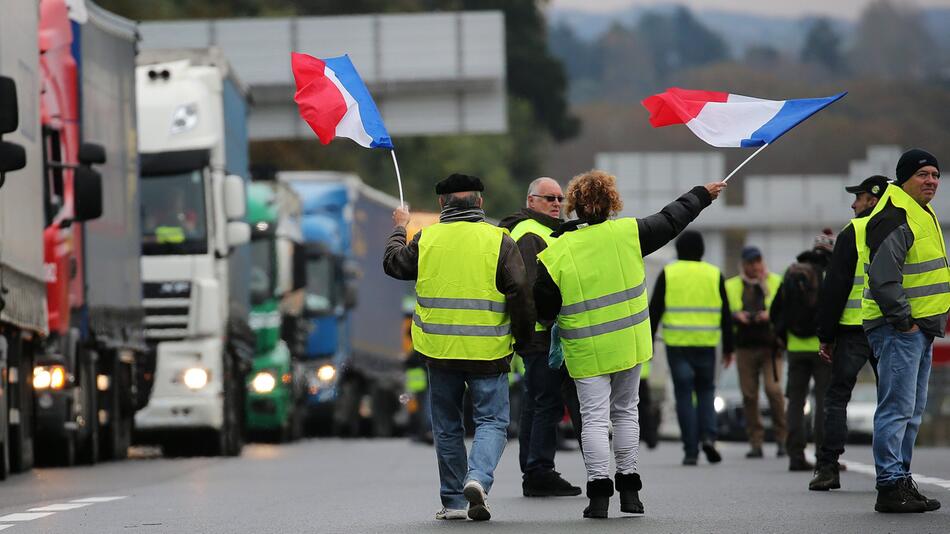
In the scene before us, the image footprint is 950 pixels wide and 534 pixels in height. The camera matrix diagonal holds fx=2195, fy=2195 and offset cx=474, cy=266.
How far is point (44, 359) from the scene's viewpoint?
17.2 m

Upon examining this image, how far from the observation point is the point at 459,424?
36.2 ft

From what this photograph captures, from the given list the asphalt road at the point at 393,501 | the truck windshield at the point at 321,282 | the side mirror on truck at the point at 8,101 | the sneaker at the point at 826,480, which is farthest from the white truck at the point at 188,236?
the truck windshield at the point at 321,282

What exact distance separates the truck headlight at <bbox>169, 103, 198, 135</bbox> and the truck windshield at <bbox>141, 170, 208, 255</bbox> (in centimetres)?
46

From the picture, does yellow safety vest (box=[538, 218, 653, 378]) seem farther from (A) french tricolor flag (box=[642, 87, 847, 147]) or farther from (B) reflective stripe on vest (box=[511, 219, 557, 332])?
(B) reflective stripe on vest (box=[511, 219, 557, 332])

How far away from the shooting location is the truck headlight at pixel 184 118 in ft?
70.5

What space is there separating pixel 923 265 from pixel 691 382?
659 centimetres

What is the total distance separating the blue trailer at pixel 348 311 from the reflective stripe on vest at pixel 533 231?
18.1 metres

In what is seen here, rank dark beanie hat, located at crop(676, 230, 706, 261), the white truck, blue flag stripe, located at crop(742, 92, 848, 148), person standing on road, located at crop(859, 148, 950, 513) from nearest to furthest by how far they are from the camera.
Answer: person standing on road, located at crop(859, 148, 950, 513), blue flag stripe, located at crop(742, 92, 848, 148), dark beanie hat, located at crop(676, 230, 706, 261), the white truck

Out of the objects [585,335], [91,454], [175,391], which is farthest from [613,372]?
[175,391]

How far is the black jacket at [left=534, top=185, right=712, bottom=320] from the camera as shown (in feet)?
35.3

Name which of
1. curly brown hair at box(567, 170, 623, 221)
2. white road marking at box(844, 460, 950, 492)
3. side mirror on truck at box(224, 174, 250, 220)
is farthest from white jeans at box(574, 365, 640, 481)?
side mirror on truck at box(224, 174, 250, 220)

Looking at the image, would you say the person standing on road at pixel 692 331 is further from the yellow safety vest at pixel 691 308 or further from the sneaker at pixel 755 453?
the sneaker at pixel 755 453

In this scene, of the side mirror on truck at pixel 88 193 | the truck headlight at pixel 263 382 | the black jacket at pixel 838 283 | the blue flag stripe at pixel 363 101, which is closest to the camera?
the black jacket at pixel 838 283

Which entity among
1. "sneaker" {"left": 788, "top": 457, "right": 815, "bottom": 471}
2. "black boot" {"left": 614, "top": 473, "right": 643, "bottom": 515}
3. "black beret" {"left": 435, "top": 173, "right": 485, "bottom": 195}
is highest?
"black beret" {"left": 435, "top": 173, "right": 485, "bottom": 195}
